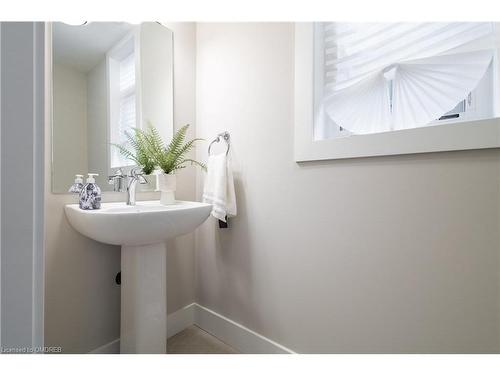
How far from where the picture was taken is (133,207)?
1.16 metres

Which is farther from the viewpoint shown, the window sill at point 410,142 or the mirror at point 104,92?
the mirror at point 104,92

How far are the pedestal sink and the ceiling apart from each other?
0.69 meters

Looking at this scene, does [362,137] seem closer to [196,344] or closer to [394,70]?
[394,70]

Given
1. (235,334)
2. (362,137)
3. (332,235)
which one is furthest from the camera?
(235,334)

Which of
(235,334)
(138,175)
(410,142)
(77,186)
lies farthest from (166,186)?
(410,142)

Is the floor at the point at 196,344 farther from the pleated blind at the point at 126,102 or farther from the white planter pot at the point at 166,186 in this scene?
the pleated blind at the point at 126,102

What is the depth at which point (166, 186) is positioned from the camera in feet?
4.17

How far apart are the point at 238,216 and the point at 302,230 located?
0.40 metres

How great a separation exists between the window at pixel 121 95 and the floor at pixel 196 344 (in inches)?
41.3

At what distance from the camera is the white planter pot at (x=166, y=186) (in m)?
1.27

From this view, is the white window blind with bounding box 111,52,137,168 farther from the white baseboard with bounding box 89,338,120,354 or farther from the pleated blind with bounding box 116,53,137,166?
the white baseboard with bounding box 89,338,120,354

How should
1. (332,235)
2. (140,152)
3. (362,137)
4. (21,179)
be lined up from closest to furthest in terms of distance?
(21,179)
(362,137)
(332,235)
(140,152)

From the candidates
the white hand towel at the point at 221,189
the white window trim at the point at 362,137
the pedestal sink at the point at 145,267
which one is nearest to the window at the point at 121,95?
the pedestal sink at the point at 145,267

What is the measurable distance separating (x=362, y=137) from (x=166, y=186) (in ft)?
3.13
